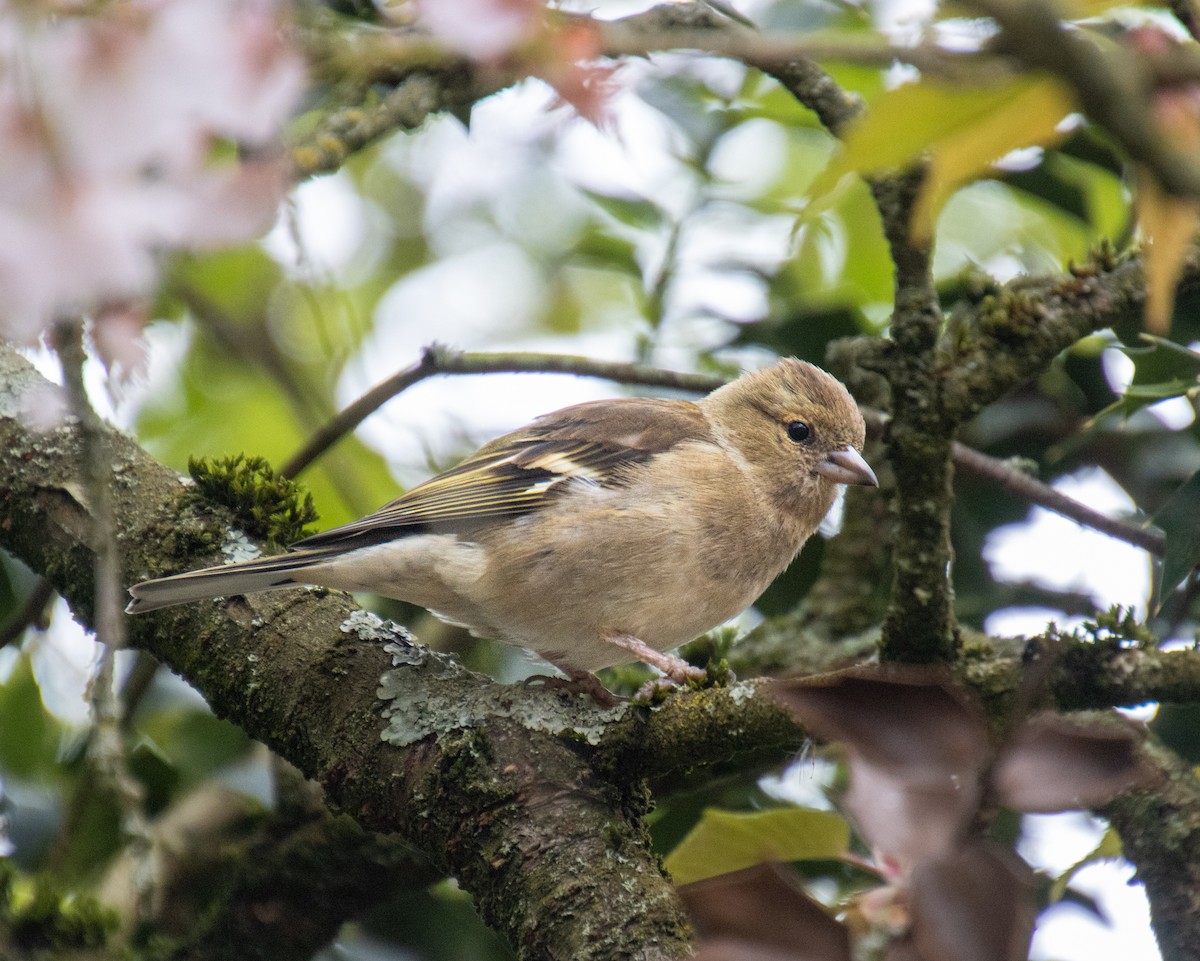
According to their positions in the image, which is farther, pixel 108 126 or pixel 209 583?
pixel 209 583

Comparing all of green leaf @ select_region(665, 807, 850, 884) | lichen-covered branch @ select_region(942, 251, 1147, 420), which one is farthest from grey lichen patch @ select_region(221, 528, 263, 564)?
lichen-covered branch @ select_region(942, 251, 1147, 420)

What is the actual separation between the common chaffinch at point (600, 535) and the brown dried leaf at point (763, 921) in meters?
2.11

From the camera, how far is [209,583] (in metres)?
3.24

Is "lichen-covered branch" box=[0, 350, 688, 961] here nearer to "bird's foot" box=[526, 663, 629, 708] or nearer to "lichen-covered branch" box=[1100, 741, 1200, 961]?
"bird's foot" box=[526, 663, 629, 708]

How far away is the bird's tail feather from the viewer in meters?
3.21

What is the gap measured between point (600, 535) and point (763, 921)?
2519mm

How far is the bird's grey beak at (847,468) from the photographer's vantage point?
172 inches

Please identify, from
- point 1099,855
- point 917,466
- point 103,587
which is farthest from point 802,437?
point 103,587

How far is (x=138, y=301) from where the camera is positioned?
200 centimetres

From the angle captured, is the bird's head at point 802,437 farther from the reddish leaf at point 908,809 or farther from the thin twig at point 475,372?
the reddish leaf at point 908,809

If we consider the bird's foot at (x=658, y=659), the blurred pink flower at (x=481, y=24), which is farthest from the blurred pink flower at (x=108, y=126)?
the bird's foot at (x=658, y=659)

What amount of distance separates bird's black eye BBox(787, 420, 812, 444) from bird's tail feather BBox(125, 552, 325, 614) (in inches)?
84.9

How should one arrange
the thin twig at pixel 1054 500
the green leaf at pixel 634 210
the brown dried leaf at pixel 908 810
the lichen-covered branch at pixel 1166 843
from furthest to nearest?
the green leaf at pixel 634 210 < the thin twig at pixel 1054 500 < the lichen-covered branch at pixel 1166 843 < the brown dried leaf at pixel 908 810

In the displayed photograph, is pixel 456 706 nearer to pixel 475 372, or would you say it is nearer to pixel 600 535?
pixel 600 535
